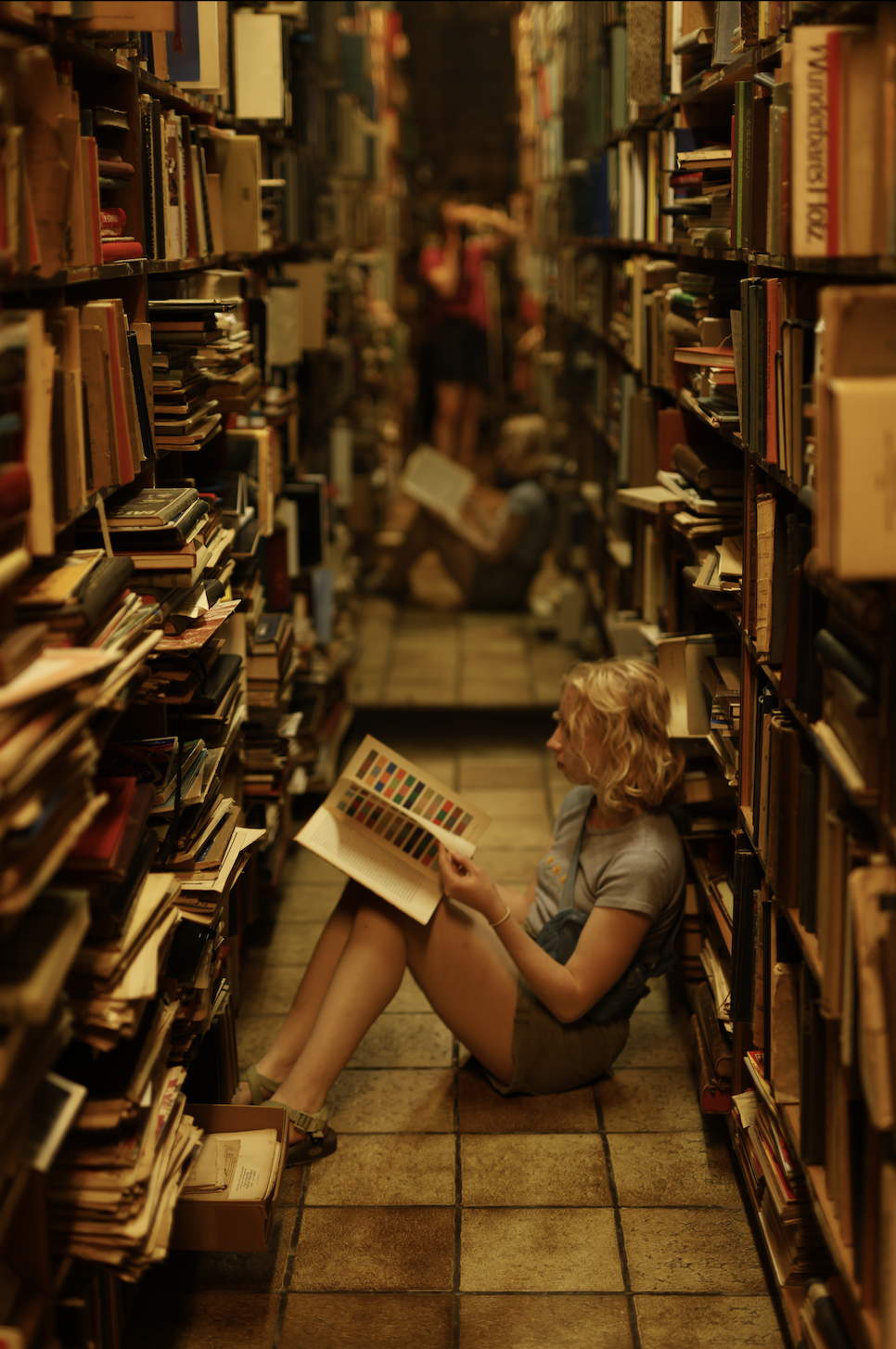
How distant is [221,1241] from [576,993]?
0.78 meters

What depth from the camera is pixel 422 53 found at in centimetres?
670

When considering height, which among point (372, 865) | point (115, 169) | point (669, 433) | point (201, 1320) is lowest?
point (201, 1320)

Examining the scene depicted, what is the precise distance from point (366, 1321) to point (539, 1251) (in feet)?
1.14

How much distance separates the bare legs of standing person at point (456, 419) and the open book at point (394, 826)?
766 cm

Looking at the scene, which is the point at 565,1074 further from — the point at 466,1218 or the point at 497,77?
the point at 497,77

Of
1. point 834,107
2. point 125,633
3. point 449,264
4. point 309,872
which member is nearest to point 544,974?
point 125,633

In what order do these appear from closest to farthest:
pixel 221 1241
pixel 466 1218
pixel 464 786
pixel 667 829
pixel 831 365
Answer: pixel 831 365, pixel 221 1241, pixel 466 1218, pixel 667 829, pixel 464 786

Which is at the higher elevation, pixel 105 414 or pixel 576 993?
pixel 105 414

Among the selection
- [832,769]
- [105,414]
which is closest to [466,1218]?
[832,769]

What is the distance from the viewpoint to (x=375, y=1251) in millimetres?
2387

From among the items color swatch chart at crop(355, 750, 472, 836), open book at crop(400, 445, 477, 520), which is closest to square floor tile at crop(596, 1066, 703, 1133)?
color swatch chart at crop(355, 750, 472, 836)

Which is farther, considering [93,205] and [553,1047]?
[553,1047]

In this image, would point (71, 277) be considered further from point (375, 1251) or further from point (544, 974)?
point (375, 1251)

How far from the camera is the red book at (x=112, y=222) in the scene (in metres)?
2.24
